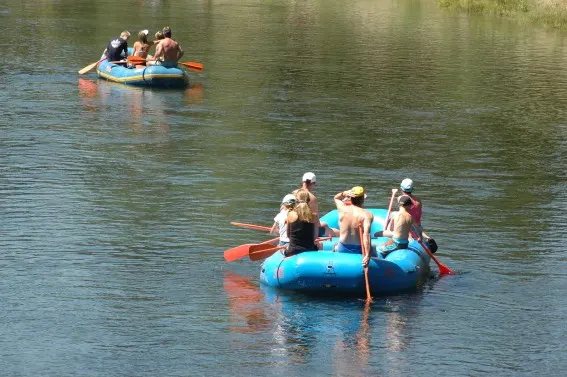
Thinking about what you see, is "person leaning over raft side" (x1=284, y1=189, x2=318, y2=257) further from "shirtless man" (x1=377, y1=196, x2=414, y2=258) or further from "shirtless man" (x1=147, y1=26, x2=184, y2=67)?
"shirtless man" (x1=147, y1=26, x2=184, y2=67)

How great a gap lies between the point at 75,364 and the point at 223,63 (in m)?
26.0

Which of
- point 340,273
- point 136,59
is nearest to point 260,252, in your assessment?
point 340,273

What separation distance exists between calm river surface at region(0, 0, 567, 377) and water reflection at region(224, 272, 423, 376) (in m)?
0.04

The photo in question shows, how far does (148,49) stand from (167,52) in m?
1.10

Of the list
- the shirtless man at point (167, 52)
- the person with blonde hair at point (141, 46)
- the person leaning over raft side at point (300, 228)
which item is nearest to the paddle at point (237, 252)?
the person leaning over raft side at point (300, 228)

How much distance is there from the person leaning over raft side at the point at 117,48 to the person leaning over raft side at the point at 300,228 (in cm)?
1789

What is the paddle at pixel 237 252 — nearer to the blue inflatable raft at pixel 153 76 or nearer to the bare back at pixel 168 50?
the bare back at pixel 168 50

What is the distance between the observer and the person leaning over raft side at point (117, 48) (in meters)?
34.0

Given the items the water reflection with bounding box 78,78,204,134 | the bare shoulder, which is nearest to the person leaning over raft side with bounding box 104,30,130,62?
the water reflection with bounding box 78,78,204,134

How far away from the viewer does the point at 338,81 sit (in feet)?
119

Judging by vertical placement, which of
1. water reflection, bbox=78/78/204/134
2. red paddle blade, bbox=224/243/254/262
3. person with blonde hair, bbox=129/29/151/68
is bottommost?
water reflection, bbox=78/78/204/134

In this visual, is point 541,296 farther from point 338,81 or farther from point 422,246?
point 338,81

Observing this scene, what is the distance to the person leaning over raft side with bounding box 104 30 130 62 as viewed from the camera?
3400 cm

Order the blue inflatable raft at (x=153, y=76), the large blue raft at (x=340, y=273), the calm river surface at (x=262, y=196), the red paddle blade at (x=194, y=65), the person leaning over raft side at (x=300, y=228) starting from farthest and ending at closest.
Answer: the red paddle blade at (x=194, y=65), the blue inflatable raft at (x=153, y=76), the person leaning over raft side at (x=300, y=228), the large blue raft at (x=340, y=273), the calm river surface at (x=262, y=196)
